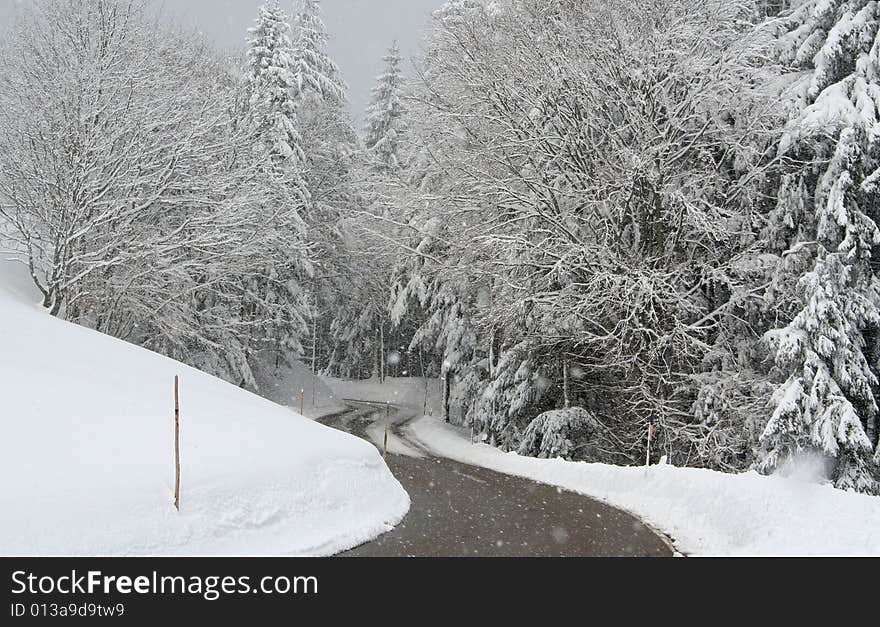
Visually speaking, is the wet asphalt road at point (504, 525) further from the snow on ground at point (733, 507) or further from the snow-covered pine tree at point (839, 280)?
the snow-covered pine tree at point (839, 280)

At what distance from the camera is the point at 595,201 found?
18906 millimetres

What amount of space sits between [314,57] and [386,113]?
850 cm

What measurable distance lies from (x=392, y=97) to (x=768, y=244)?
28.2m

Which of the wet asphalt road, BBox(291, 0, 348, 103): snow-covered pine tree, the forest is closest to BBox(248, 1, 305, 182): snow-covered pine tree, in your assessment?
BBox(291, 0, 348, 103): snow-covered pine tree

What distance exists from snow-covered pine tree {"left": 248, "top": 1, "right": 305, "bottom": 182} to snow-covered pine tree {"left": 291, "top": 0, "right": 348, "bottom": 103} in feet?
8.68

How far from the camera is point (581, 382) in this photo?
21750mm

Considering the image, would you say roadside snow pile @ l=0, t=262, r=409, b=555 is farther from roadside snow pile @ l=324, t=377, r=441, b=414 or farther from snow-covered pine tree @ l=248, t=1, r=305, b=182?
roadside snow pile @ l=324, t=377, r=441, b=414

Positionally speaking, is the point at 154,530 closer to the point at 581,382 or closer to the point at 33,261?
the point at 33,261

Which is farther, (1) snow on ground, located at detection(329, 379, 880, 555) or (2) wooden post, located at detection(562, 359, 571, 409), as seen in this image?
(2) wooden post, located at detection(562, 359, 571, 409)

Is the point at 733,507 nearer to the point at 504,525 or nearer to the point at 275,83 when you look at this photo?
the point at 504,525

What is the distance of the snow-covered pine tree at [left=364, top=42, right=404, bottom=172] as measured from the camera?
4175 cm
